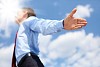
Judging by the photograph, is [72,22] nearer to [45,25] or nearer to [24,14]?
[45,25]

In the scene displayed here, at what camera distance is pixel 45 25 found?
251 inches

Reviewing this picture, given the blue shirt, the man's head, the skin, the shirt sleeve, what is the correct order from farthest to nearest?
the man's head < the blue shirt < the shirt sleeve < the skin

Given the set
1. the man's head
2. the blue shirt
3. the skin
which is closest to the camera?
the skin

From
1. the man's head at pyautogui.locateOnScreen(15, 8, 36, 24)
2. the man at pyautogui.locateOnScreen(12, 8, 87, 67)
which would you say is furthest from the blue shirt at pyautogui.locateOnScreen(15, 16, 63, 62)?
the man's head at pyautogui.locateOnScreen(15, 8, 36, 24)

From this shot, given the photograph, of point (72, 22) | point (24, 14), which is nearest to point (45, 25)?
point (72, 22)

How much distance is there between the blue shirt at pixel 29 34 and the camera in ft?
21.3

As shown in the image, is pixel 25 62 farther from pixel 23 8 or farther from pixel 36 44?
pixel 23 8

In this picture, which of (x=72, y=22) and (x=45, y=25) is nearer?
(x=72, y=22)

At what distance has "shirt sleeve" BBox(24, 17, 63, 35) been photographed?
6.18 m

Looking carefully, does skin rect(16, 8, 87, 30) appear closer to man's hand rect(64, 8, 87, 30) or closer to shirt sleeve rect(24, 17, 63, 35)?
man's hand rect(64, 8, 87, 30)

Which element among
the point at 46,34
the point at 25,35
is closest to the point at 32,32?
the point at 25,35

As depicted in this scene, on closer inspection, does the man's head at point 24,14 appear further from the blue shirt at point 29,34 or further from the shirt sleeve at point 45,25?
the shirt sleeve at point 45,25

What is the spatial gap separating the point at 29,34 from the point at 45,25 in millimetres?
589

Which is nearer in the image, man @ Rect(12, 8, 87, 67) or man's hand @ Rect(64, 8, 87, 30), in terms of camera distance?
man's hand @ Rect(64, 8, 87, 30)
